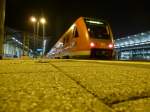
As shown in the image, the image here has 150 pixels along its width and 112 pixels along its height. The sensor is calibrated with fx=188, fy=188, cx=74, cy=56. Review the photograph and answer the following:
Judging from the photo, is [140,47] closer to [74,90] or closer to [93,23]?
[93,23]

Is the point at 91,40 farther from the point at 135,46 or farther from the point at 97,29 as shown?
the point at 135,46

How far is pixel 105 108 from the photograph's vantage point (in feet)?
3.20

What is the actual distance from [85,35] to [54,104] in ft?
33.3

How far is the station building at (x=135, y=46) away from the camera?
4818cm

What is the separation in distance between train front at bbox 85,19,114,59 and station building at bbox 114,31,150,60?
3477 cm

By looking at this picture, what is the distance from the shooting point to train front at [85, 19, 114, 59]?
35.4 feet

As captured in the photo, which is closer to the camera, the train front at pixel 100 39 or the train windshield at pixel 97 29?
the train front at pixel 100 39

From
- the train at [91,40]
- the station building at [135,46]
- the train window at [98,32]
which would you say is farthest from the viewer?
the station building at [135,46]

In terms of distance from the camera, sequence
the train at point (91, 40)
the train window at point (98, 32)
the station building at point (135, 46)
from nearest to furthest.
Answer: the train at point (91, 40) → the train window at point (98, 32) → the station building at point (135, 46)

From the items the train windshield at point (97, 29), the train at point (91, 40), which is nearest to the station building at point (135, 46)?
the train windshield at point (97, 29)

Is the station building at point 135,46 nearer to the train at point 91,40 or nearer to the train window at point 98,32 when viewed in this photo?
the train window at point 98,32

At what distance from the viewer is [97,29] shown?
11797 mm

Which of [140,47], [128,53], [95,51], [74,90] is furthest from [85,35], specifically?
[128,53]

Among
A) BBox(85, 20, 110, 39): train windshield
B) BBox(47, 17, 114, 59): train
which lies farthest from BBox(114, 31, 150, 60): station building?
BBox(47, 17, 114, 59): train
